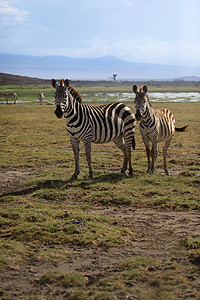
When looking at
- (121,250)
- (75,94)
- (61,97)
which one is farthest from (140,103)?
(121,250)

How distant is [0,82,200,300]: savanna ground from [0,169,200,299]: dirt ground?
0.04ft

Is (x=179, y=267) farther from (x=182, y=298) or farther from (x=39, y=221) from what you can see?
(x=39, y=221)

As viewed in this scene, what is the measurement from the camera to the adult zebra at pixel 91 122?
29.3 ft

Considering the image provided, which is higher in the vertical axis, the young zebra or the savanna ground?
the young zebra

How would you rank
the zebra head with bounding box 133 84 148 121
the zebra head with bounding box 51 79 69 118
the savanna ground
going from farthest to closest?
1. the zebra head with bounding box 133 84 148 121
2. the zebra head with bounding box 51 79 69 118
3. the savanna ground

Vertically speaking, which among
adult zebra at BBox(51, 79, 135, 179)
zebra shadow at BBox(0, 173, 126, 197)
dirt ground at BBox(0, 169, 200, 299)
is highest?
adult zebra at BBox(51, 79, 135, 179)

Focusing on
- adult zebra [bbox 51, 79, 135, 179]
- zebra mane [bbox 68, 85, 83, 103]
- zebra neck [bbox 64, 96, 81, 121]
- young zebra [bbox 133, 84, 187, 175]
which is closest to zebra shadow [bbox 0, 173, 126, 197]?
adult zebra [bbox 51, 79, 135, 179]

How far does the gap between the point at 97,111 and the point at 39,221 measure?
411 centimetres

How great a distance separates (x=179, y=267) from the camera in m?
4.94

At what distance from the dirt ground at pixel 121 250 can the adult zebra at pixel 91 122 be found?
8.18 feet

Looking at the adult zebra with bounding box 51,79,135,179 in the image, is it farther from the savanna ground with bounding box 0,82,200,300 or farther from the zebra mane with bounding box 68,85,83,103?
the savanna ground with bounding box 0,82,200,300

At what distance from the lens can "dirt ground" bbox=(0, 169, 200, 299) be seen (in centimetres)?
462

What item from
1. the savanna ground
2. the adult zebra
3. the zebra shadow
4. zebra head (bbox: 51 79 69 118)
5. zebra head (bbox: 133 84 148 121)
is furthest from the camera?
zebra head (bbox: 133 84 148 121)

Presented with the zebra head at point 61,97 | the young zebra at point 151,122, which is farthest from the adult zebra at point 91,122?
the young zebra at point 151,122
